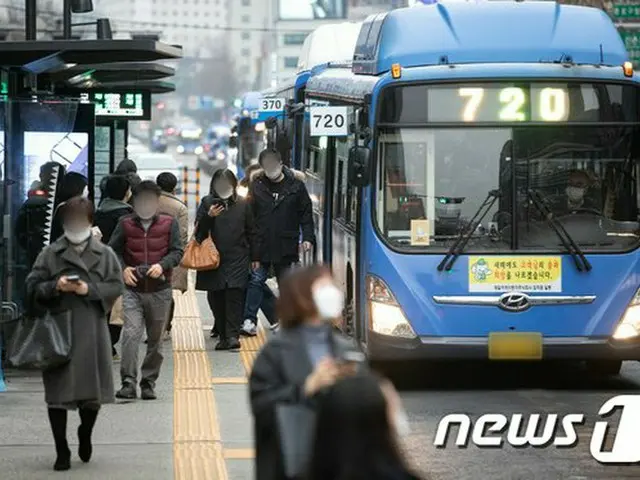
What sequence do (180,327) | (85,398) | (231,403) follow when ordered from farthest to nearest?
(180,327), (231,403), (85,398)

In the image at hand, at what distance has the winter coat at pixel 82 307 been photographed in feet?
35.1

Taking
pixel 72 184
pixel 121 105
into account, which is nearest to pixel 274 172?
pixel 72 184

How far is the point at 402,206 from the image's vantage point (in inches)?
572

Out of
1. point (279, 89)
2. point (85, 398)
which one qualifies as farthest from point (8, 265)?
point (279, 89)

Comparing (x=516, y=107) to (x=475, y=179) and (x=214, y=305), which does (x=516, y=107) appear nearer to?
(x=475, y=179)

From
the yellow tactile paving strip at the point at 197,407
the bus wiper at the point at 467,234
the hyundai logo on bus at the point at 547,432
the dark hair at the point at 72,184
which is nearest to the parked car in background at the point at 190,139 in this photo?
the yellow tactile paving strip at the point at 197,407

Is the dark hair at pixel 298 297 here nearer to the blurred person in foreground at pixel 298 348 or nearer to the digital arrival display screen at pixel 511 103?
the blurred person in foreground at pixel 298 348

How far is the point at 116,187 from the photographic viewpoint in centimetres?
1598

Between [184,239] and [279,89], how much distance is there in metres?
13.4

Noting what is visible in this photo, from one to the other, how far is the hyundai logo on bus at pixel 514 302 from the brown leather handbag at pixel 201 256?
3605 mm

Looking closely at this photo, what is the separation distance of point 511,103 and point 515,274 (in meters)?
1.41

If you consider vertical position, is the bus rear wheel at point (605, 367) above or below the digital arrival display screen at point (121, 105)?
below

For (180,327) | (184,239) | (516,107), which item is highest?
(516,107)

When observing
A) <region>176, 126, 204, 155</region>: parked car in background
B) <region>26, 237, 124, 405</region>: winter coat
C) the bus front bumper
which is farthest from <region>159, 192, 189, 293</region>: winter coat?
<region>176, 126, 204, 155</region>: parked car in background
